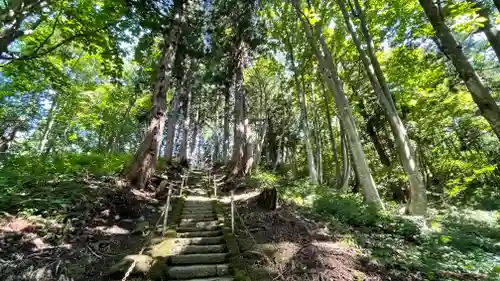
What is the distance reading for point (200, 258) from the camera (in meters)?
4.94

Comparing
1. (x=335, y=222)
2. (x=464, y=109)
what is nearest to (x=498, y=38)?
(x=335, y=222)

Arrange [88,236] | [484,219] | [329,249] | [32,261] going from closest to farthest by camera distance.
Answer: [32,261], [329,249], [88,236], [484,219]

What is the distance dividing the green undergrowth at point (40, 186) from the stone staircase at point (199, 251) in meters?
2.75

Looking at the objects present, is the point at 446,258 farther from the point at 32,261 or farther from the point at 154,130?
the point at 154,130

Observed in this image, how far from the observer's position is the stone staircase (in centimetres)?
441

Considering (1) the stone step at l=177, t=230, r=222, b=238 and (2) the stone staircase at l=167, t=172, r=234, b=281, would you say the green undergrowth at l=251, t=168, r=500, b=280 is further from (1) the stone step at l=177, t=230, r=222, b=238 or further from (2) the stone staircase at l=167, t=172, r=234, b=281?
(1) the stone step at l=177, t=230, r=222, b=238

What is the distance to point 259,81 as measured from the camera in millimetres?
23344

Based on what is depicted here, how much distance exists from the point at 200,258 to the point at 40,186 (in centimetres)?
461

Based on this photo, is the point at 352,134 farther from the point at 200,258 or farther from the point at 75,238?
the point at 75,238

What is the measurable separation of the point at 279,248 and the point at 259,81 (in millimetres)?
19876

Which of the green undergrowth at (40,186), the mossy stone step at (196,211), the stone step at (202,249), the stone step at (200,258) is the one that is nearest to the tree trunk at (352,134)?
the stone step at (202,249)

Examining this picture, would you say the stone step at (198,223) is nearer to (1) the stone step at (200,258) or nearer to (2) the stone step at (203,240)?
(2) the stone step at (203,240)

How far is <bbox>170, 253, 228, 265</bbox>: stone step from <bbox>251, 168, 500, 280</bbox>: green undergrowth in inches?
106

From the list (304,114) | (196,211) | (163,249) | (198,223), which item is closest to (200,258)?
(163,249)
